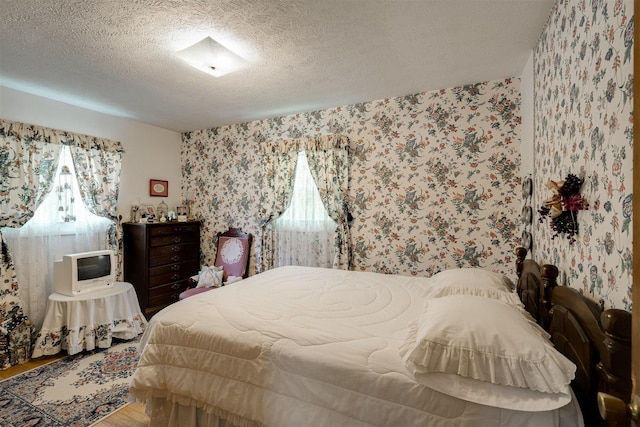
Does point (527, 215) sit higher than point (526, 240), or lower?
higher

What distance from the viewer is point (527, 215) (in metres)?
2.37

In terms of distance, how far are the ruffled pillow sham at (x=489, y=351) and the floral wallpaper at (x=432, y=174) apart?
5.68 ft

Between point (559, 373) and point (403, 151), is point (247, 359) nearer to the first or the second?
point (559, 373)

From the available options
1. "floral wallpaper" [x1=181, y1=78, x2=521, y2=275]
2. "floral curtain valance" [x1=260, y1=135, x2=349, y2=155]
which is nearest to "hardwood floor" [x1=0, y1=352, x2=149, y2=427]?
"floral wallpaper" [x1=181, y1=78, x2=521, y2=275]

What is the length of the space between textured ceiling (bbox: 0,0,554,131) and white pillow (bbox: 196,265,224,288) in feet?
6.88

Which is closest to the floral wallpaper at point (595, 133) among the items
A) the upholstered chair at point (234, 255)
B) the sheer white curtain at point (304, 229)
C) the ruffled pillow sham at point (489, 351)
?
the ruffled pillow sham at point (489, 351)

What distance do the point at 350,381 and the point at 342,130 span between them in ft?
9.26

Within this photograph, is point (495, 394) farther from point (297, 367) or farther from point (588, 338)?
point (297, 367)

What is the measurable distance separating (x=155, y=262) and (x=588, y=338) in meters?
4.12

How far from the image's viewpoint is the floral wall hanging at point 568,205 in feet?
4.22

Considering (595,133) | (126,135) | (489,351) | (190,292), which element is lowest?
(190,292)

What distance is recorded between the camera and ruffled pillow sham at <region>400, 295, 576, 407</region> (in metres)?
1.01

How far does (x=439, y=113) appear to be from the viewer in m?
2.99

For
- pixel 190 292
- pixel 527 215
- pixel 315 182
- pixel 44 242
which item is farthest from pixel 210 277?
pixel 527 215
